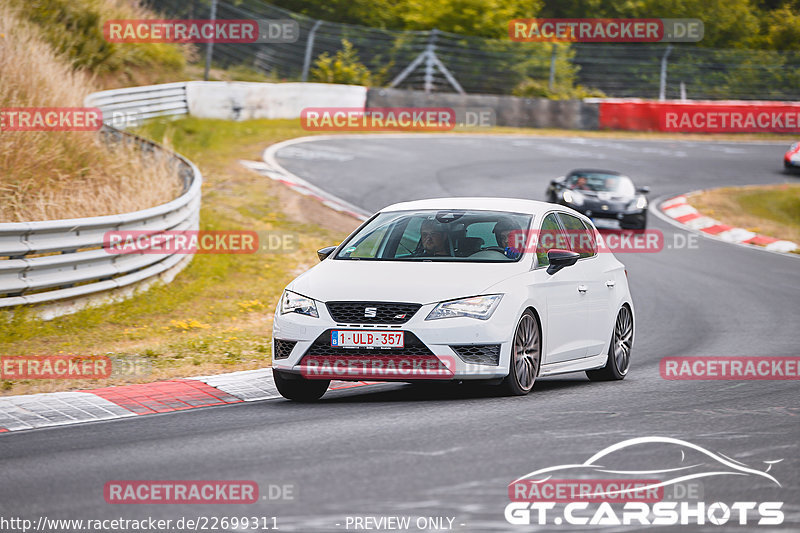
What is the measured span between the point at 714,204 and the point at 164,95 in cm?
1358

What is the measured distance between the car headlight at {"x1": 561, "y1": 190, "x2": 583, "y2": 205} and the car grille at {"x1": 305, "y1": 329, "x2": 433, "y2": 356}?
14.6 m

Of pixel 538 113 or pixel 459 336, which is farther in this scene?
pixel 538 113

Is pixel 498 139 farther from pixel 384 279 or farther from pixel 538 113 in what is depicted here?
pixel 384 279

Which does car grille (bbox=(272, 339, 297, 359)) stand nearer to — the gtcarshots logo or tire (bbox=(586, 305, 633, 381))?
the gtcarshots logo

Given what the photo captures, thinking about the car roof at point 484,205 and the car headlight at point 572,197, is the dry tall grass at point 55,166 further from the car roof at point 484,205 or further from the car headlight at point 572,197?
the car headlight at point 572,197

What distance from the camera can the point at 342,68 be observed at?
3653 centimetres

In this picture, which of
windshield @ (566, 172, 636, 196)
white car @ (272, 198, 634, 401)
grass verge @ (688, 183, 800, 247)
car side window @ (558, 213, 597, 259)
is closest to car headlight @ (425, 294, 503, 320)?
white car @ (272, 198, 634, 401)

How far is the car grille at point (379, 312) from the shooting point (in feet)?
26.7

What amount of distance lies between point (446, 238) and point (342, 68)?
28.0m

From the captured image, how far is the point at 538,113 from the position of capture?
37594 millimetres

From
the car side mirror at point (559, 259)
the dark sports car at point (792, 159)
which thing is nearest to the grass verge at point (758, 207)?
the dark sports car at point (792, 159)

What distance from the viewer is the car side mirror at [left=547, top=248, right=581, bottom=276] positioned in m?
9.11

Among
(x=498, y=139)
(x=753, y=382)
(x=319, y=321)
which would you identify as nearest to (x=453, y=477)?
(x=319, y=321)
